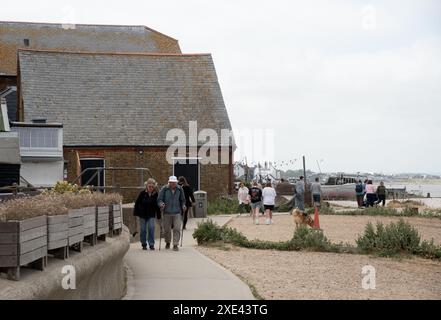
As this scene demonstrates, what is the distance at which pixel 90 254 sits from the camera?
9.97 m

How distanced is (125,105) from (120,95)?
756mm

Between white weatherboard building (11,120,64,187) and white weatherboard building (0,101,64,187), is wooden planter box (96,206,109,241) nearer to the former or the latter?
white weatherboard building (0,101,64,187)

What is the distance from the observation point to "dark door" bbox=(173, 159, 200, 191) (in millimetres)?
39094

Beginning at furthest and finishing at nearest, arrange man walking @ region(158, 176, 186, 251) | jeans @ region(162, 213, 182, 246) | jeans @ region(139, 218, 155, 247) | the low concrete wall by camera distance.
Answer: jeans @ region(139, 218, 155, 247)
jeans @ region(162, 213, 182, 246)
man walking @ region(158, 176, 186, 251)
the low concrete wall

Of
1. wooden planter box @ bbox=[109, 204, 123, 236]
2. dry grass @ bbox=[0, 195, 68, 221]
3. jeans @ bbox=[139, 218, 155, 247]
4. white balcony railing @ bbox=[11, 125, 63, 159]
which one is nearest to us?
dry grass @ bbox=[0, 195, 68, 221]

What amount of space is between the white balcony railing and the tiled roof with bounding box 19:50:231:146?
24.5ft

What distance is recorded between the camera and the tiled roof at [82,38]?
2314 inches

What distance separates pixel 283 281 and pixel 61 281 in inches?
262

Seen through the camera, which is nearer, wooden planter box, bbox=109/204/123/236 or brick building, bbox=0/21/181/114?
wooden planter box, bbox=109/204/123/236

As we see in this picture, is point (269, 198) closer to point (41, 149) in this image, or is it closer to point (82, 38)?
point (41, 149)

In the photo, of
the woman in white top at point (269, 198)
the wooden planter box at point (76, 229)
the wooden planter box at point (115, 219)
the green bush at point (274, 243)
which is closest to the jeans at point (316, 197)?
the woman in white top at point (269, 198)

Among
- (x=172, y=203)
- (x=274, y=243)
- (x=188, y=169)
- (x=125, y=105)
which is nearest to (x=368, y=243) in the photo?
(x=274, y=243)

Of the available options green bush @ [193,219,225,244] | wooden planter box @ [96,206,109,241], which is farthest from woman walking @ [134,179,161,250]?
wooden planter box @ [96,206,109,241]

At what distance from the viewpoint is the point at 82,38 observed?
60.0m
